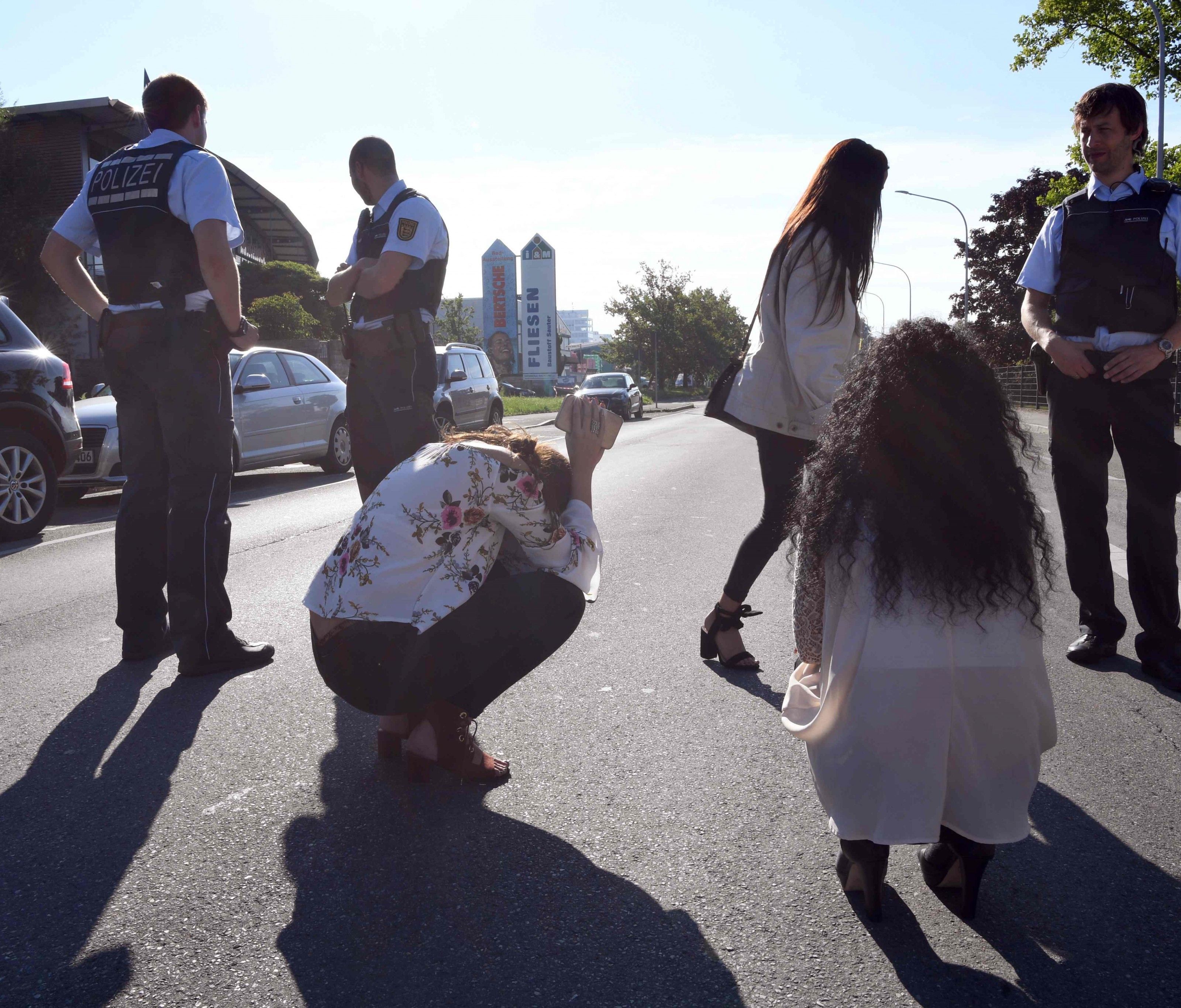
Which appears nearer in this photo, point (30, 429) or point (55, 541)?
point (55, 541)

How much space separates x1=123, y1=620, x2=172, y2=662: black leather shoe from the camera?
4262 millimetres

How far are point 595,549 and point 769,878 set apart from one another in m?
0.99

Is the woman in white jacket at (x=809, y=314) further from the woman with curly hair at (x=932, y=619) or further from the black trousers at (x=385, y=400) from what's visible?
the black trousers at (x=385, y=400)

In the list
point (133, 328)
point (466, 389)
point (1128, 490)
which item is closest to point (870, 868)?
point (1128, 490)

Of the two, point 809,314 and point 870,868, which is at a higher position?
point 809,314

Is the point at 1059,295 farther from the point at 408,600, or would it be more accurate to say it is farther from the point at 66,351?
the point at 66,351

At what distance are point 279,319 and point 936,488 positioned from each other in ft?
99.0

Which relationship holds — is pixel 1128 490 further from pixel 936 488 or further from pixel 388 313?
pixel 388 313

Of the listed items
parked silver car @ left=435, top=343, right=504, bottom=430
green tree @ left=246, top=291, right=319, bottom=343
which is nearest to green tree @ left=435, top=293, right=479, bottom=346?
green tree @ left=246, top=291, right=319, bottom=343

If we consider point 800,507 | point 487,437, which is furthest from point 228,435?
point 800,507

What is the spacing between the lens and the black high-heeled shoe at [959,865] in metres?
2.18

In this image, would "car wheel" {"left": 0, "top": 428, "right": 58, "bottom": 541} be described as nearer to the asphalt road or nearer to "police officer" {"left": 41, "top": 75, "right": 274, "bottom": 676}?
the asphalt road

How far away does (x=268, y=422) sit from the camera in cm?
1118

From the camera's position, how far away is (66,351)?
26453 mm
